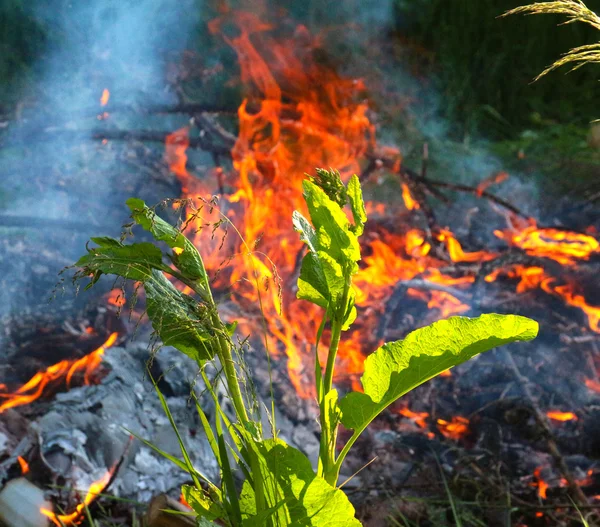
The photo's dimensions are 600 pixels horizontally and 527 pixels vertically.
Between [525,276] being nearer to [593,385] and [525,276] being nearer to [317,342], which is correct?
[593,385]

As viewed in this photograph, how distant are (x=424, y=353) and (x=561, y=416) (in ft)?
6.70

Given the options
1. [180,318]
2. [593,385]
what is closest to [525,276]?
[593,385]

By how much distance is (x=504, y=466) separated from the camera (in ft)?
7.89

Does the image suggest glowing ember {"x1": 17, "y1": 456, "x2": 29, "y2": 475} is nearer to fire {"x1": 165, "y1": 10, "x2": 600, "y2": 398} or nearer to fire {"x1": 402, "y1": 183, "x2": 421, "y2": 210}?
fire {"x1": 165, "y1": 10, "x2": 600, "y2": 398}

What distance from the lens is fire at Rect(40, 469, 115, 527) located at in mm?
1843

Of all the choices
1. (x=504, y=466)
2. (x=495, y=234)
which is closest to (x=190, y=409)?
(x=504, y=466)

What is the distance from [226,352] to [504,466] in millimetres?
1815

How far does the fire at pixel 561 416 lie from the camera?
262 centimetres

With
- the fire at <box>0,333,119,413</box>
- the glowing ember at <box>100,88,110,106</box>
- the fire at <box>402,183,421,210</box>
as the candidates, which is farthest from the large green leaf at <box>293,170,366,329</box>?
the glowing ember at <box>100,88,110,106</box>

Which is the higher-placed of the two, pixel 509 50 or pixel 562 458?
pixel 509 50

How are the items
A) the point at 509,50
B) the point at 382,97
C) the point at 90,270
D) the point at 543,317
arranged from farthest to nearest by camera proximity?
the point at 509,50
the point at 382,97
the point at 543,317
the point at 90,270

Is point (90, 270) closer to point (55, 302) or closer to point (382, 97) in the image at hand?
point (55, 302)

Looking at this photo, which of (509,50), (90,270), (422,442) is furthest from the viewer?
(509,50)

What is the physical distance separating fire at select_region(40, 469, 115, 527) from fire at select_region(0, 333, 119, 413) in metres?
0.55
